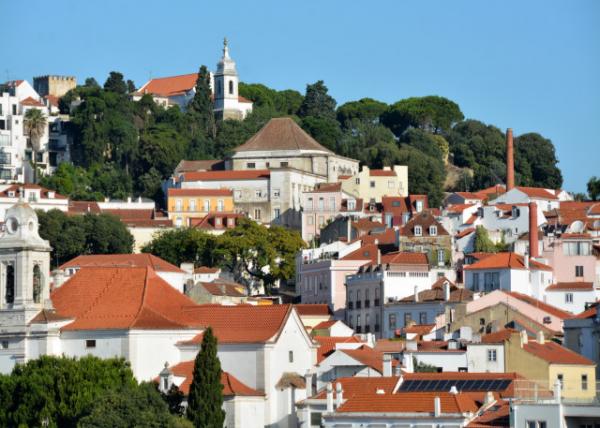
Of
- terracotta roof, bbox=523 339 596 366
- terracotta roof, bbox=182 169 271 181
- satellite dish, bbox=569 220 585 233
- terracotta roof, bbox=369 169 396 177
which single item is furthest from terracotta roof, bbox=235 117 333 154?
terracotta roof, bbox=523 339 596 366

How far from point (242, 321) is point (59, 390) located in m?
8.40

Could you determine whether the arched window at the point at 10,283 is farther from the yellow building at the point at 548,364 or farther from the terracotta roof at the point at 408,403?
the yellow building at the point at 548,364

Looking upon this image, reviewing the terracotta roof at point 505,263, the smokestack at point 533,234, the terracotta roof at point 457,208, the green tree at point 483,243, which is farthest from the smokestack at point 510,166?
the terracotta roof at point 505,263

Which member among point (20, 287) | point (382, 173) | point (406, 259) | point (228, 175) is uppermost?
point (382, 173)

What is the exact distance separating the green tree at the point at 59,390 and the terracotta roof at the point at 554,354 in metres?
15.1

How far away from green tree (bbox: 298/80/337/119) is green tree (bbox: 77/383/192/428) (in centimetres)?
12471

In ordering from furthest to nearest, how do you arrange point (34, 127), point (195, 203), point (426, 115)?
point (426, 115) < point (34, 127) < point (195, 203)

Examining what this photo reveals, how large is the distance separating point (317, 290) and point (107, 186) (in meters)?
47.8

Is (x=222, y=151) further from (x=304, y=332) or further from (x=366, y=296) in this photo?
(x=304, y=332)

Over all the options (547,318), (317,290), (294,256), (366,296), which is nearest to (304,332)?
(547,318)

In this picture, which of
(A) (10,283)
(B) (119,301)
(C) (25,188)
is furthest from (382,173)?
(A) (10,283)

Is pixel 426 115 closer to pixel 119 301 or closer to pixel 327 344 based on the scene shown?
pixel 327 344

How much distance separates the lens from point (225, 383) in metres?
68.6

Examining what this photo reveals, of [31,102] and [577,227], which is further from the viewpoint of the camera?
[31,102]
